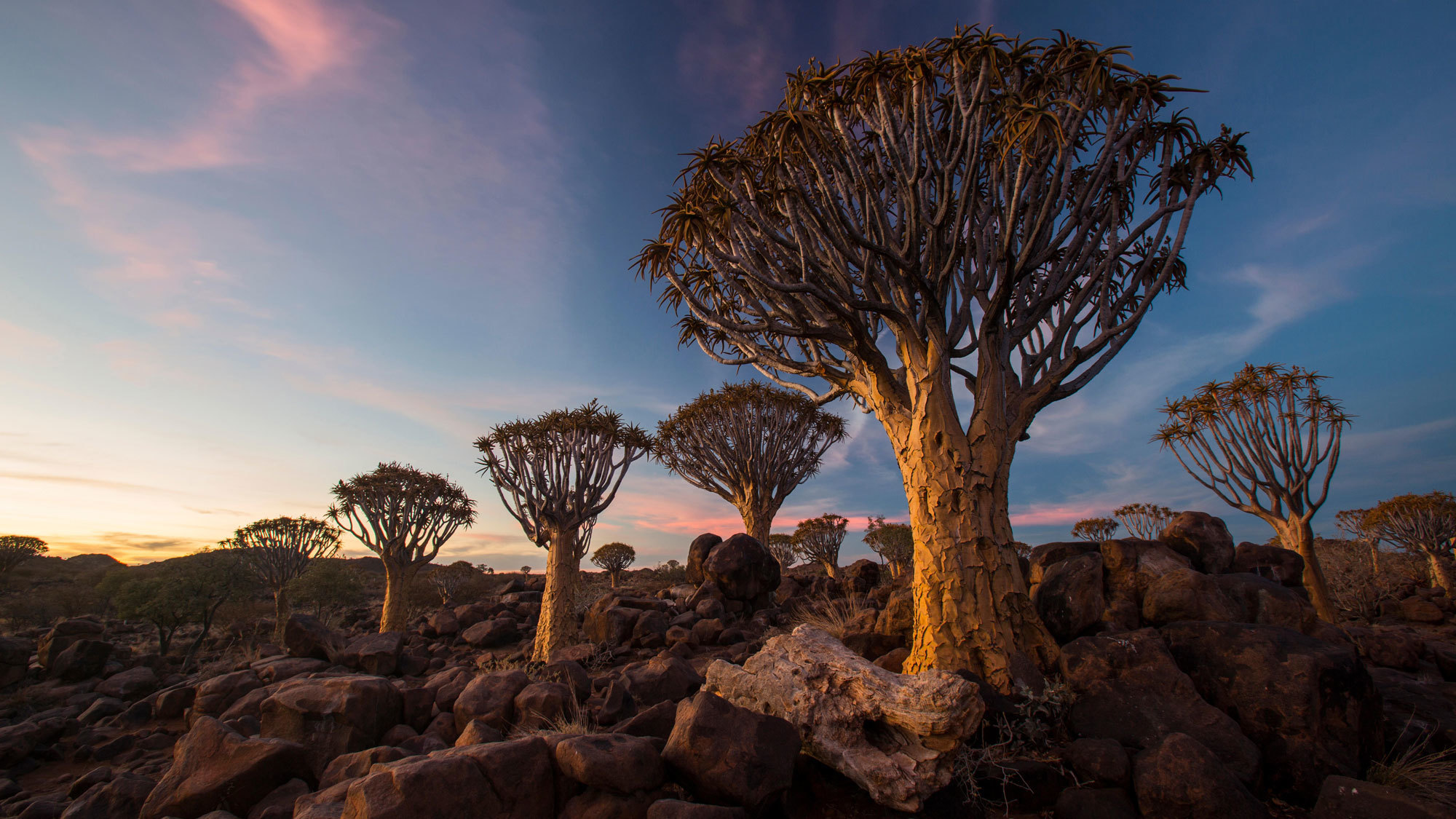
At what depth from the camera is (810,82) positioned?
26.8 ft

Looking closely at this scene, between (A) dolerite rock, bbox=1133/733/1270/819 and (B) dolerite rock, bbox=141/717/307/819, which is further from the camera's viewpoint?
(B) dolerite rock, bbox=141/717/307/819

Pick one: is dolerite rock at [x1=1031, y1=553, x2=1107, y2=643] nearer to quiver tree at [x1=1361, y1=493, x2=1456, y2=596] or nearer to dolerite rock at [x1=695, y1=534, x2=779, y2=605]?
dolerite rock at [x1=695, y1=534, x2=779, y2=605]

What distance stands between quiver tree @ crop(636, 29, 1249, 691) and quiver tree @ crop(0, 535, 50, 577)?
39.8 meters

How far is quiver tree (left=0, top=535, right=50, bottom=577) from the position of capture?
27.3 meters

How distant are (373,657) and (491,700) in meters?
7.61

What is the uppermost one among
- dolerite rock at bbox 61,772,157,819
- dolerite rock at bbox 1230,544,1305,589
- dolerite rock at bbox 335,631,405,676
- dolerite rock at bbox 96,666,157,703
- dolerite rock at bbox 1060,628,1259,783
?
dolerite rock at bbox 1230,544,1305,589

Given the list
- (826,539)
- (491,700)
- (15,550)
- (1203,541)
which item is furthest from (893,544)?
(15,550)

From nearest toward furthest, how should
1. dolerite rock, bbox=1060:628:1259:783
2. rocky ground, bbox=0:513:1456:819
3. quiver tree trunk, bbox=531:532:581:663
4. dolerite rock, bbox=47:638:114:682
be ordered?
rocky ground, bbox=0:513:1456:819 → dolerite rock, bbox=1060:628:1259:783 → quiver tree trunk, bbox=531:532:581:663 → dolerite rock, bbox=47:638:114:682

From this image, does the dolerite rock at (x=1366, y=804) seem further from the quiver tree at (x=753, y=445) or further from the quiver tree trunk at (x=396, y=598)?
→ the quiver tree trunk at (x=396, y=598)

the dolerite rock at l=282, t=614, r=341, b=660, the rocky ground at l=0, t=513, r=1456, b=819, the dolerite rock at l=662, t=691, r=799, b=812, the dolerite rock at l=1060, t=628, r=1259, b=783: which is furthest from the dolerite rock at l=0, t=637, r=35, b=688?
the dolerite rock at l=1060, t=628, r=1259, b=783

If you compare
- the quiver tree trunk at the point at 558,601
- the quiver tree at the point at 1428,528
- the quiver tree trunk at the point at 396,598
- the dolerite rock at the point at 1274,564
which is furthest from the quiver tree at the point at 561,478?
the quiver tree at the point at 1428,528

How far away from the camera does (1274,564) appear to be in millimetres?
11047

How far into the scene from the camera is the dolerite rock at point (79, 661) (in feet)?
46.2

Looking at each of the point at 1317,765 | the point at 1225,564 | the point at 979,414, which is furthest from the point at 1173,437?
the point at 1317,765
